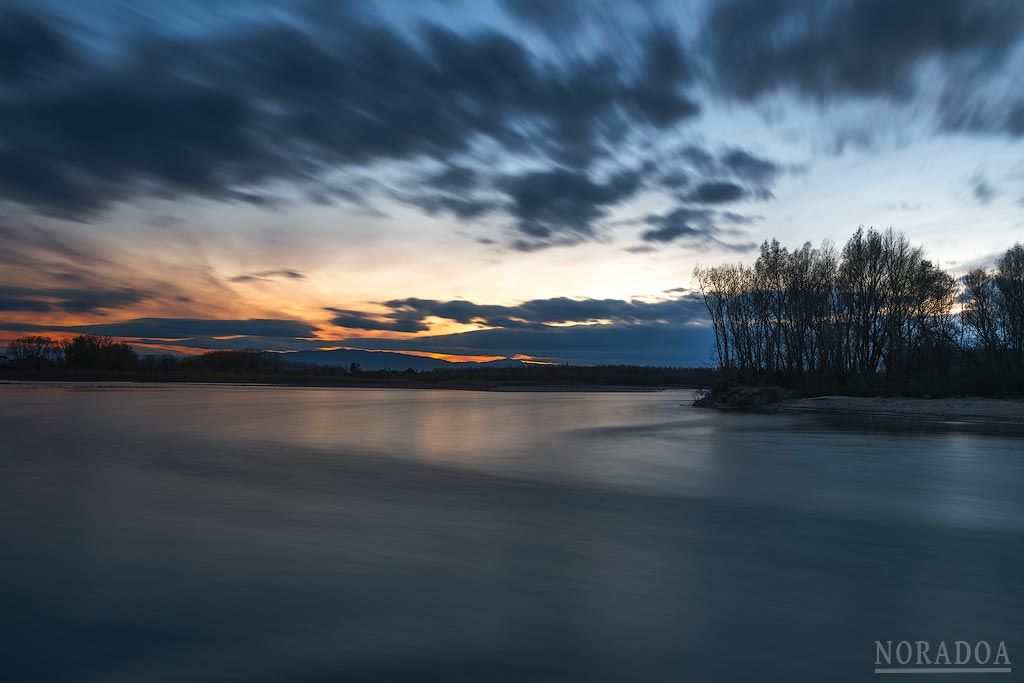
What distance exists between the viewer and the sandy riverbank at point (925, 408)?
21138mm

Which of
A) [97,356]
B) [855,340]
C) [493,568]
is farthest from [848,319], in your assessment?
[97,356]

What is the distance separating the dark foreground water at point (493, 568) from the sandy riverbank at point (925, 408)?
1254cm

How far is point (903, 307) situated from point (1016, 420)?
55.8ft

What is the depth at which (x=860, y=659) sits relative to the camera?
10.9ft

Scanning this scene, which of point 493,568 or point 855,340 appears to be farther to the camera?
point 855,340

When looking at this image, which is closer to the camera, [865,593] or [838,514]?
[865,593]

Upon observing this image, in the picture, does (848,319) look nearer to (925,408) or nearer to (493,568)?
(925,408)

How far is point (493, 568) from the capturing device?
4828 mm

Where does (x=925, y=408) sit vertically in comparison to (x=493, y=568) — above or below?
above

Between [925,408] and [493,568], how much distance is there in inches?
978

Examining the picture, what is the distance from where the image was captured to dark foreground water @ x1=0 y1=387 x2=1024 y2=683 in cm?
330

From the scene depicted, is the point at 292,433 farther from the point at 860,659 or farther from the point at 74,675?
the point at 860,659

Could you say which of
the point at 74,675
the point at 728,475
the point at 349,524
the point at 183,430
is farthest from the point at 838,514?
the point at 183,430

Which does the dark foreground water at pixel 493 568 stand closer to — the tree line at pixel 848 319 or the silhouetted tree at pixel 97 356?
the tree line at pixel 848 319
